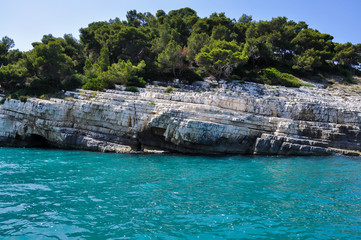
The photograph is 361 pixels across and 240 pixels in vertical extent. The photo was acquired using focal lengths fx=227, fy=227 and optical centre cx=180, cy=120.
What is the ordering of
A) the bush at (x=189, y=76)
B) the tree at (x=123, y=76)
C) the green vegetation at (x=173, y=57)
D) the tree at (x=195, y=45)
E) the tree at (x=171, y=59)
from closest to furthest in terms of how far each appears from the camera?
the tree at (x=123, y=76)
the green vegetation at (x=173, y=57)
the tree at (x=171, y=59)
the bush at (x=189, y=76)
the tree at (x=195, y=45)

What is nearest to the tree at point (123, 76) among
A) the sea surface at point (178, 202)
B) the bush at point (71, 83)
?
the bush at point (71, 83)

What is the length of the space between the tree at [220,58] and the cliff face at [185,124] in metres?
9.12

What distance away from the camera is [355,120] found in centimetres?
2273

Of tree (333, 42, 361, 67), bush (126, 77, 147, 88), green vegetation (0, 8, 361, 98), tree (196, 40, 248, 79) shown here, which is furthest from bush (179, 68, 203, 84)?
tree (333, 42, 361, 67)

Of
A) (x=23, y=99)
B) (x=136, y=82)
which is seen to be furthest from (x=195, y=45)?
(x=23, y=99)

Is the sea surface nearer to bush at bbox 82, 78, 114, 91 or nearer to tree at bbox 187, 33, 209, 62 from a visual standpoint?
bush at bbox 82, 78, 114, 91

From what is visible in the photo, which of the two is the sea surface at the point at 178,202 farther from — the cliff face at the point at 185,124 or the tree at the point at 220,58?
the tree at the point at 220,58

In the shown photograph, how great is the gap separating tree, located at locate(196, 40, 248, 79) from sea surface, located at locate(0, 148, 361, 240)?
71.0 feet

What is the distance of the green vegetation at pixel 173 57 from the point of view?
29734 millimetres

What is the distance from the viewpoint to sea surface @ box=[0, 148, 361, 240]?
645 centimetres

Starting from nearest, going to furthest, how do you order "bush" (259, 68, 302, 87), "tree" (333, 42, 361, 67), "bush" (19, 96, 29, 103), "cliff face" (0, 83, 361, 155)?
"cliff face" (0, 83, 361, 155), "bush" (19, 96, 29, 103), "bush" (259, 68, 302, 87), "tree" (333, 42, 361, 67)

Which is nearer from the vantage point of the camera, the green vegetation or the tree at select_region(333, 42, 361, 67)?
the green vegetation

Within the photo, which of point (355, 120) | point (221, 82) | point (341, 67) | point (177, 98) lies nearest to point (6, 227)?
point (177, 98)

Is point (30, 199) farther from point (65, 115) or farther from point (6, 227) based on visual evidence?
point (65, 115)
